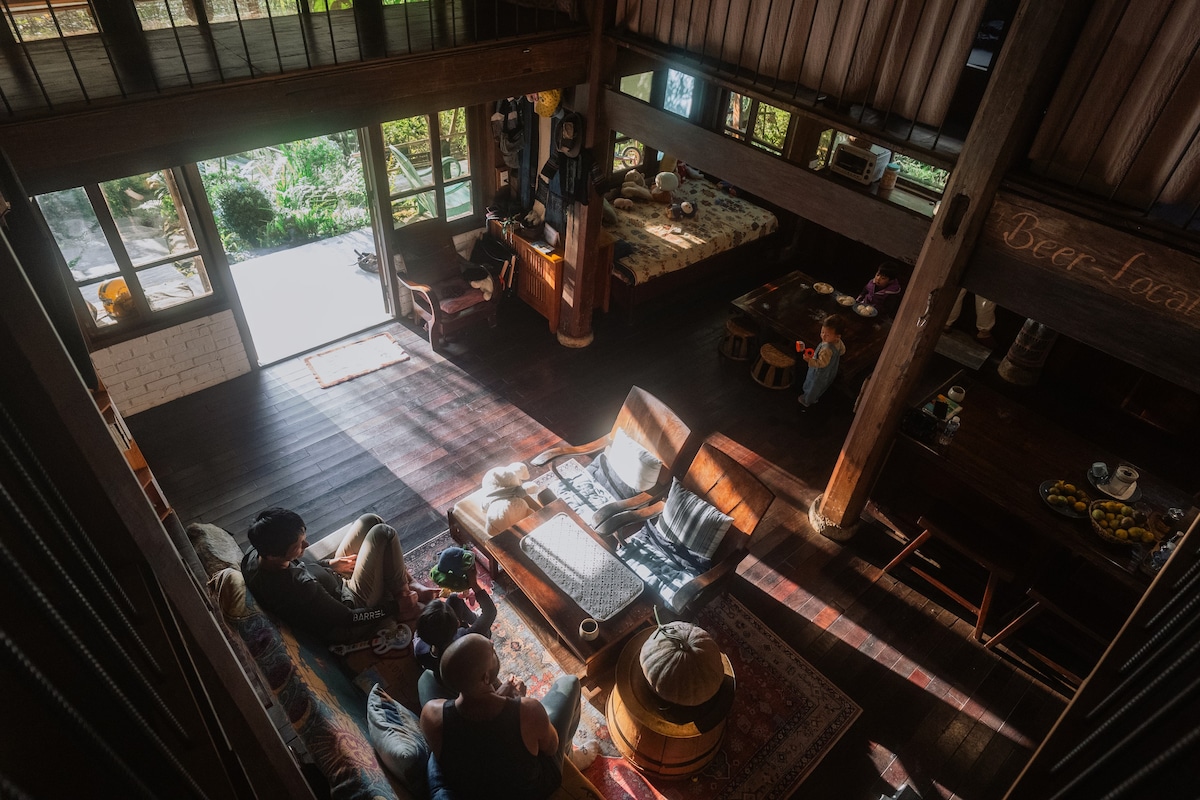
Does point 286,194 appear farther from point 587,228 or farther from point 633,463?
point 633,463

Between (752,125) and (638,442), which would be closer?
(638,442)

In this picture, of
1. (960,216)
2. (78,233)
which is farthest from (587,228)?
(78,233)

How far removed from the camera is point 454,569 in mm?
4121

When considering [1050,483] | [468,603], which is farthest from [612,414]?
[1050,483]

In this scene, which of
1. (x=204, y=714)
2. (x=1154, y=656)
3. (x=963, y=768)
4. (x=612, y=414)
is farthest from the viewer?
(x=612, y=414)

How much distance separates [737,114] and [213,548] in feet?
23.6

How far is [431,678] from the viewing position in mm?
3266

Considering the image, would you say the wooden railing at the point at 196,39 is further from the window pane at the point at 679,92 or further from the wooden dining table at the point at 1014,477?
the wooden dining table at the point at 1014,477

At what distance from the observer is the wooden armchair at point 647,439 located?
4.77 m

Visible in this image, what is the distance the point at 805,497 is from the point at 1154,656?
4407mm

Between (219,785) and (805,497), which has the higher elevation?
(219,785)

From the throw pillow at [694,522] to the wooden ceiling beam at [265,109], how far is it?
3.12 m

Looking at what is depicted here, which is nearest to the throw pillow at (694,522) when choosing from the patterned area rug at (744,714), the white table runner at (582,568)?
the white table runner at (582,568)

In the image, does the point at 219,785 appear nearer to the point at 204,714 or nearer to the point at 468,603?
the point at 204,714
